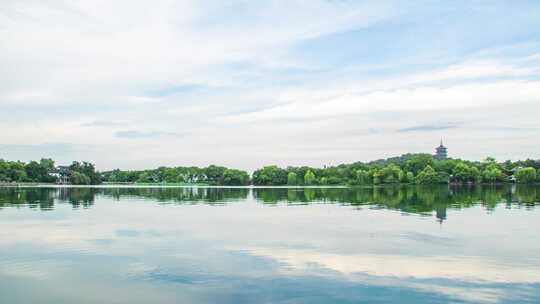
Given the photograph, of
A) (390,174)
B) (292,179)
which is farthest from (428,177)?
(292,179)

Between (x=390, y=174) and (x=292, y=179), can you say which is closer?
(x=390, y=174)

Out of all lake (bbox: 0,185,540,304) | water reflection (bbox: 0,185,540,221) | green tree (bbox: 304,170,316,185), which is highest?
green tree (bbox: 304,170,316,185)

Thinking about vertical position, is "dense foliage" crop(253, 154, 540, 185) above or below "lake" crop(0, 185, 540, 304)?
above

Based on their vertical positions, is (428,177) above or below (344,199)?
above

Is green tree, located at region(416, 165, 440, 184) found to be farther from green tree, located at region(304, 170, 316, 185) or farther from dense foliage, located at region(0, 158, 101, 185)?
dense foliage, located at region(0, 158, 101, 185)

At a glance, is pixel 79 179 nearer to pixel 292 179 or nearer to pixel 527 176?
pixel 292 179

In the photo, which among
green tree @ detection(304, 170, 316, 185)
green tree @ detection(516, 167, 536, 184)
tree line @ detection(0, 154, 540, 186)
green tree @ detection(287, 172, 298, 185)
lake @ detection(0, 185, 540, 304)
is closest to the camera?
lake @ detection(0, 185, 540, 304)

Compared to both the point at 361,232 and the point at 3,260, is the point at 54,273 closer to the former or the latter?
the point at 3,260

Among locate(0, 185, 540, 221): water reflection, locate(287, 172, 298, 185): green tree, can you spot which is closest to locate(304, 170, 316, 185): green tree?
locate(287, 172, 298, 185): green tree

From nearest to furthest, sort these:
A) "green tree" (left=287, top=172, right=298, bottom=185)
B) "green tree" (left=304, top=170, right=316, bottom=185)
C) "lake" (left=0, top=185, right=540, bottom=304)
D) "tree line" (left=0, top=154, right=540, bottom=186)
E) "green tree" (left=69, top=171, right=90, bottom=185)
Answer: "lake" (left=0, top=185, right=540, bottom=304), "tree line" (left=0, top=154, right=540, bottom=186), "green tree" (left=69, top=171, right=90, bottom=185), "green tree" (left=304, top=170, right=316, bottom=185), "green tree" (left=287, top=172, right=298, bottom=185)

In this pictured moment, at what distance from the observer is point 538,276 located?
1641cm

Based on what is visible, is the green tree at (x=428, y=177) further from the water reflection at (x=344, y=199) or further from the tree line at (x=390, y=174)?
the water reflection at (x=344, y=199)

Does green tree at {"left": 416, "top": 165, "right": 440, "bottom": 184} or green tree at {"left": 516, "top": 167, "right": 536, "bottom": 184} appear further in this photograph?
green tree at {"left": 416, "top": 165, "right": 440, "bottom": 184}

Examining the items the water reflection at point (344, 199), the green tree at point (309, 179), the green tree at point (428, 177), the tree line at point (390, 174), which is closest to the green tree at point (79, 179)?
the tree line at point (390, 174)
